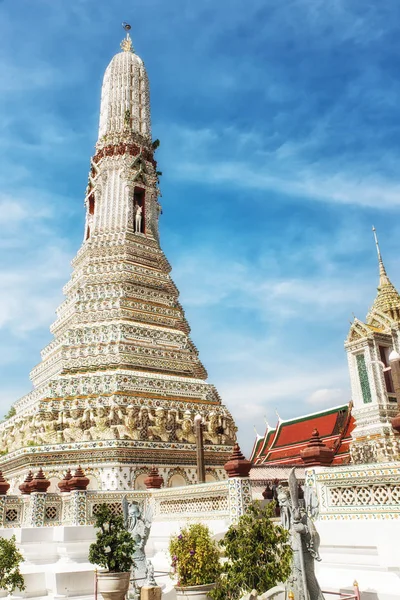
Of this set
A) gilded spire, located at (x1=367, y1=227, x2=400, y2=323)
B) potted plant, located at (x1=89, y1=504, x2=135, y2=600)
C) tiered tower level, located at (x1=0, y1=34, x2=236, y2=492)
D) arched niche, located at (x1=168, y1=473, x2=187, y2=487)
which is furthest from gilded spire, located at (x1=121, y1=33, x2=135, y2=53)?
potted plant, located at (x1=89, y1=504, x2=135, y2=600)

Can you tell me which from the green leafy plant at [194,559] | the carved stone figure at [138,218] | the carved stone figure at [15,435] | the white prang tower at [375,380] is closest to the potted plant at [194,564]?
the green leafy plant at [194,559]

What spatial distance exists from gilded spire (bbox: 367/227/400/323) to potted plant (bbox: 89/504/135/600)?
21.4 metres

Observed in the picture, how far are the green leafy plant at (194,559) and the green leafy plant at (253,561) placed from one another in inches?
26.9

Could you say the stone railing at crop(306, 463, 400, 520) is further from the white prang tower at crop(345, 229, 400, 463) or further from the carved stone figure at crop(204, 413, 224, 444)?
the white prang tower at crop(345, 229, 400, 463)

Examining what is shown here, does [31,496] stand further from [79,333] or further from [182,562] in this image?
[79,333]

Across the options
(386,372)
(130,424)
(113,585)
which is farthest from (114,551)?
(386,372)

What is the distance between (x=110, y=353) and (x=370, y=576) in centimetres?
1360

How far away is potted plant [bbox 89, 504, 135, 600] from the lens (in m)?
7.64

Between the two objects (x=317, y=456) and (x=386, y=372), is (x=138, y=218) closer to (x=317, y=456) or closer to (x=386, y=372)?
(x=386, y=372)

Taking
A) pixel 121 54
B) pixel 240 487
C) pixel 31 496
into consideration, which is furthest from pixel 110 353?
pixel 121 54

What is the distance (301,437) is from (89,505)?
17065 mm

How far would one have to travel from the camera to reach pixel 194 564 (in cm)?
727

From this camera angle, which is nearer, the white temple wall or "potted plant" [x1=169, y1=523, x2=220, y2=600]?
"potted plant" [x1=169, y1=523, x2=220, y2=600]

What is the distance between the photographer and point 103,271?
22.5 metres
